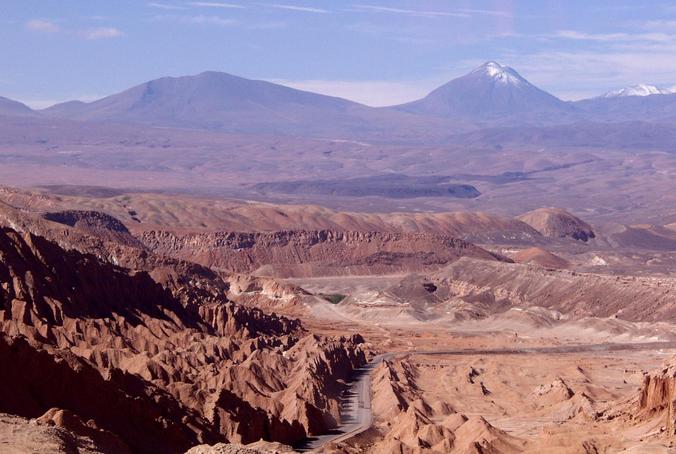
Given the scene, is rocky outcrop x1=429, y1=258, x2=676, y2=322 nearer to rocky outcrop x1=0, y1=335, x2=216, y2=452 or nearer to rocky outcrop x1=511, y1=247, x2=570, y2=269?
rocky outcrop x1=511, y1=247, x2=570, y2=269

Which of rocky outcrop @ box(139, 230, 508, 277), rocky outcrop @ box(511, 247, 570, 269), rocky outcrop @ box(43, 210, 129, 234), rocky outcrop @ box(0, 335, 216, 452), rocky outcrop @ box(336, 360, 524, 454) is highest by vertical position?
rocky outcrop @ box(0, 335, 216, 452)

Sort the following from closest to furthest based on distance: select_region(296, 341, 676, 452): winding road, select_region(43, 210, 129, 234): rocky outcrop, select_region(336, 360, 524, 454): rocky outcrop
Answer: select_region(336, 360, 524, 454): rocky outcrop → select_region(296, 341, 676, 452): winding road → select_region(43, 210, 129, 234): rocky outcrop

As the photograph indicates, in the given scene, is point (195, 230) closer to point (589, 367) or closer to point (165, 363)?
point (589, 367)

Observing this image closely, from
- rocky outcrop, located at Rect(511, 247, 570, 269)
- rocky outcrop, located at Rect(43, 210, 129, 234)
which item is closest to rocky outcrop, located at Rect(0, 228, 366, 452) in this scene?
rocky outcrop, located at Rect(43, 210, 129, 234)

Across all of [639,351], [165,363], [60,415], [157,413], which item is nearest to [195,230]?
[639,351]

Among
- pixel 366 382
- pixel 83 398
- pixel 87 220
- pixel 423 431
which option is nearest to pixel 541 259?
pixel 87 220

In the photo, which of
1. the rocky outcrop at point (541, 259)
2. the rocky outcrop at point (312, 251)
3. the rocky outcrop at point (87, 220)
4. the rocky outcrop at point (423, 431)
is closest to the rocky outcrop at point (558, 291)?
the rocky outcrop at point (312, 251)
